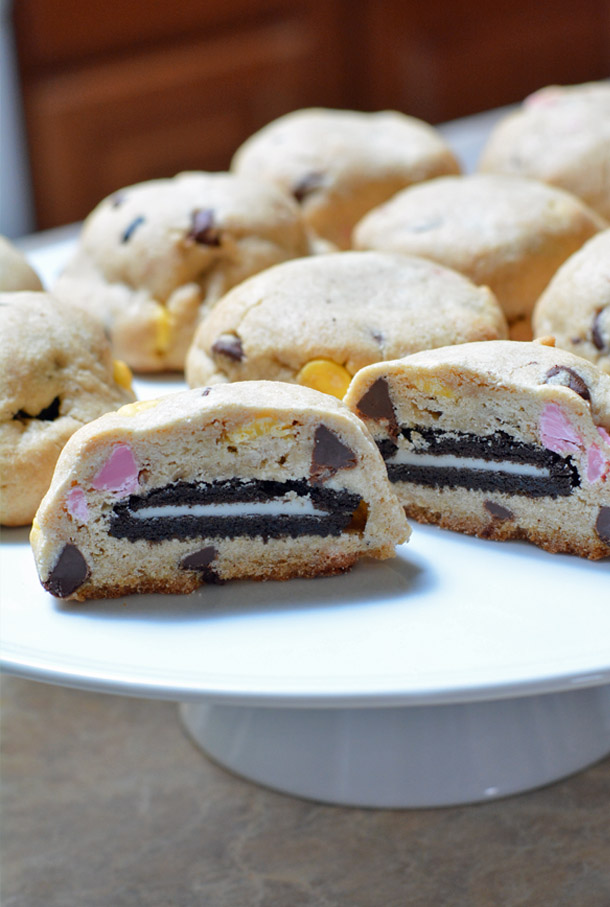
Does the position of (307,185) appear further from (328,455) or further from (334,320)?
(328,455)

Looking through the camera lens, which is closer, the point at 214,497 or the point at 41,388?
the point at 214,497

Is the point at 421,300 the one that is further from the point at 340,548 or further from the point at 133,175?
the point at 133,175

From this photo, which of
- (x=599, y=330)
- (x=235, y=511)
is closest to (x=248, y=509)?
(x=235, y=511)

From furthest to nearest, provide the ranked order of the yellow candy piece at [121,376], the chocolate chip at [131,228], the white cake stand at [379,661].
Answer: the chocolate chip at [131,228] → the yellow candy piece at [121,376] → the white cake stand at [379,661]

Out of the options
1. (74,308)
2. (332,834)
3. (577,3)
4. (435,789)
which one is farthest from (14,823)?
(577,3)

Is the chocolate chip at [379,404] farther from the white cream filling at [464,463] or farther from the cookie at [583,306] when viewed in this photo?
the cookie at [583,306]

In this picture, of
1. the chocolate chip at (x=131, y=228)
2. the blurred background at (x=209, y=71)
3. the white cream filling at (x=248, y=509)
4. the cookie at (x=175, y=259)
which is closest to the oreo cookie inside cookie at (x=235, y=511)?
the white cream filling at (x=248, y=509)
